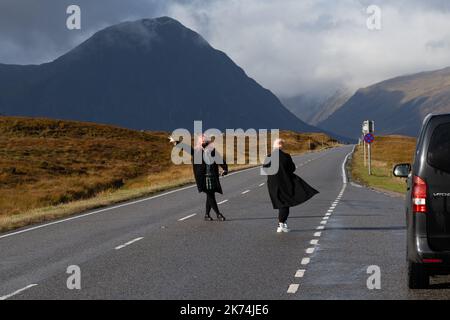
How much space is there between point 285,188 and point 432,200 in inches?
269

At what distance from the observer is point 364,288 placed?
7734 mm

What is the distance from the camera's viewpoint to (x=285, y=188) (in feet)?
44.9

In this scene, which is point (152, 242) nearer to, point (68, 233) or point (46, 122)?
point (68, 233)

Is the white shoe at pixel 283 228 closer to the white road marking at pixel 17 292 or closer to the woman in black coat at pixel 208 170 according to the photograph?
the woman in black coat at pixel 208 170

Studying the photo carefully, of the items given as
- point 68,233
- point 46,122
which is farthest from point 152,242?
point 46,122

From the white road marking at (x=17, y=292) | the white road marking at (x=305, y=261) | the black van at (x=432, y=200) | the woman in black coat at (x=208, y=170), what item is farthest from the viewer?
the woman in black coat at (x=208, y=170)

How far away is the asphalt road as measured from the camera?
773cm

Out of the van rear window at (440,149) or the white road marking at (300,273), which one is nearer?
the van rear window at (440,149)

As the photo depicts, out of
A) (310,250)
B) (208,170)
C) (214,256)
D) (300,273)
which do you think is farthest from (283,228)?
(300,273)

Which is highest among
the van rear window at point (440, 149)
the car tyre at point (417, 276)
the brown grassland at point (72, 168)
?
the van rear window at point (440, 149)

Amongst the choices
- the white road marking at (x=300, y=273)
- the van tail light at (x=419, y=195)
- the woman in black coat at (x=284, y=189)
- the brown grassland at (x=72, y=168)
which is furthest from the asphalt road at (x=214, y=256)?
the brown grassland at (x=72, y=168)

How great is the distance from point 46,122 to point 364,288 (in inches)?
3380

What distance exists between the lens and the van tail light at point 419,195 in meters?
6.96

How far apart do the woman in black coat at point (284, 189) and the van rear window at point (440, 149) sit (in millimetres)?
6536
